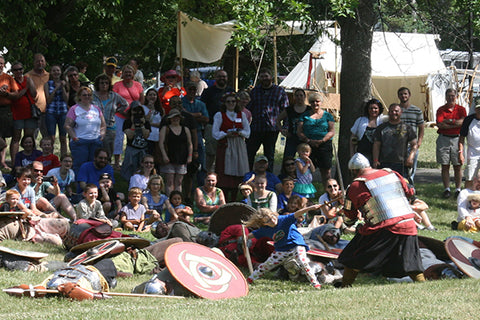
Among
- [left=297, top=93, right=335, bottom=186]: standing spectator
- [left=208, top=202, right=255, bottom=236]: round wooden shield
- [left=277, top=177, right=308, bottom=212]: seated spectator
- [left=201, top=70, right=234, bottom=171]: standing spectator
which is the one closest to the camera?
[left=208, top=202, right=255, bottom=236]: round wooden shield

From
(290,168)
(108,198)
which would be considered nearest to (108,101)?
(108,198)

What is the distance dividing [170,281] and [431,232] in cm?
483

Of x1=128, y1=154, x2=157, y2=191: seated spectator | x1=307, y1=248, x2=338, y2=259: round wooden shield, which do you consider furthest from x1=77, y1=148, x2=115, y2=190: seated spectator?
x1=307, y1=248, x2=338, y2=259: round wooden shield

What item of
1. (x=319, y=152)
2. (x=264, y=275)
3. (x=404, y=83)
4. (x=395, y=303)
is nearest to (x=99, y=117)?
(x=319, y=152)

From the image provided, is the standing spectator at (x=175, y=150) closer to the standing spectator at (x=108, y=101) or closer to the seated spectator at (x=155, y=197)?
the seated spectator at (x=155, y=197)

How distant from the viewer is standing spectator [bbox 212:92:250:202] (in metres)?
12.7

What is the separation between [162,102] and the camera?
13.9 m

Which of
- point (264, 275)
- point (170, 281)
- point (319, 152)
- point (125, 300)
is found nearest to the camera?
point (125, 300)

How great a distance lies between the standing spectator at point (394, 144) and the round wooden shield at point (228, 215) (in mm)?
3142

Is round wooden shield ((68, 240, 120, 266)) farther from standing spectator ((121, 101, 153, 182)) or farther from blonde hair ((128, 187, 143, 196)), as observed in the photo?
standing spectator ((121, 101, 153, 182))

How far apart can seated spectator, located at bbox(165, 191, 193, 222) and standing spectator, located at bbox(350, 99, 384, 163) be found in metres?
3.12

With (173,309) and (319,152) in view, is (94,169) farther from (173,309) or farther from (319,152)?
(173,309)

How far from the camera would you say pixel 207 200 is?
38.7 ft

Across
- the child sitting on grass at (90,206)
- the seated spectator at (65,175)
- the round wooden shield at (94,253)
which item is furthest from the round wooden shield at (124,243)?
the seated spectator at (65,175)
